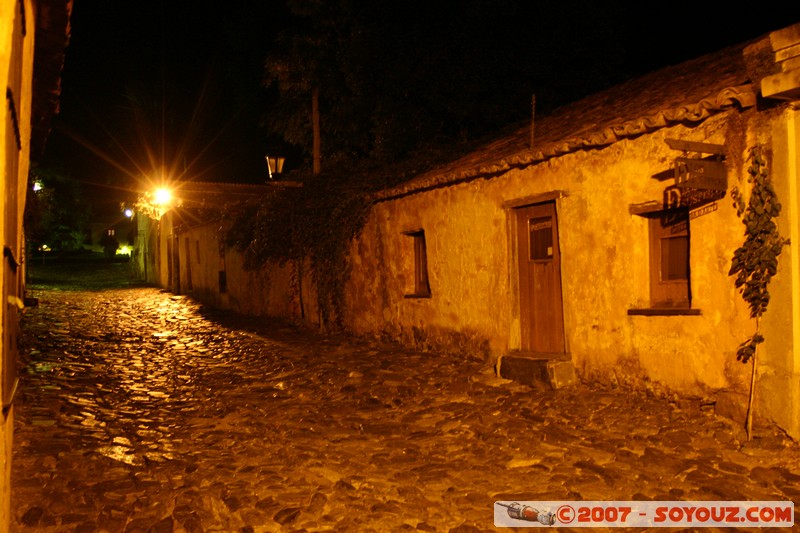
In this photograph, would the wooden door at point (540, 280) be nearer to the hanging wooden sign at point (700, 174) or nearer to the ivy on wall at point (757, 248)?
the hanging wooden sign at point (700, 174)

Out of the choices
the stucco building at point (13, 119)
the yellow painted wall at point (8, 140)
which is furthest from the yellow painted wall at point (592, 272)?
the yellow painted wall at point (8, 140)

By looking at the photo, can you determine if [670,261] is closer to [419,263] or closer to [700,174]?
[700,174]

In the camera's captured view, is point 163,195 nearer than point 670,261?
No

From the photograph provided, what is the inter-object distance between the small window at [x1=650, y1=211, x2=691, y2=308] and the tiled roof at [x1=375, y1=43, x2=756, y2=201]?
103 cm

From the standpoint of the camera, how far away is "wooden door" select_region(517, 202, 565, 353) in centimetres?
852

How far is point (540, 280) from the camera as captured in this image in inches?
345

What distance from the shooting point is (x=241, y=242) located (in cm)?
1794

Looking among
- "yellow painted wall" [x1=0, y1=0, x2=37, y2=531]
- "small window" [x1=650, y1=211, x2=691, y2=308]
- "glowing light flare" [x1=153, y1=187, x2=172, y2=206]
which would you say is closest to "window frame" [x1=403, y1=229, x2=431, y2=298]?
"small window" [x1=650, y1=211, x2=691, y2=308]

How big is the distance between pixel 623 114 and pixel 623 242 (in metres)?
2.06

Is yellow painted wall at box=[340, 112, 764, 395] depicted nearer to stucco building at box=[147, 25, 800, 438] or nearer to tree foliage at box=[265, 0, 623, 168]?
stucco building at box=[147, 25, 800, 438]

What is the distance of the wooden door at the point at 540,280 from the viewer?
8.52 meters

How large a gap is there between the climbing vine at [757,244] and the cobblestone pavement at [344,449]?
3.77ft

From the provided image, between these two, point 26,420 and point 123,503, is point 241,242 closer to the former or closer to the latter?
point 26,420

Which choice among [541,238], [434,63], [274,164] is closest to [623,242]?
[541,238]
